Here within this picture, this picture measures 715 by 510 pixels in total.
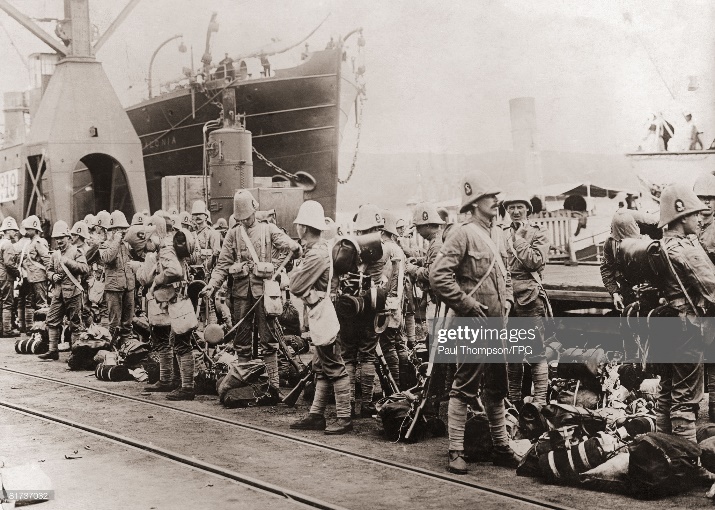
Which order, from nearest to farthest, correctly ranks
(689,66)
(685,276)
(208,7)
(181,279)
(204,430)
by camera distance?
(685,276)
(204,430)
(181,279)
(689,66)
(208,7)

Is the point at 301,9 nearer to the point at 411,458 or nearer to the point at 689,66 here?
the point at 689,66

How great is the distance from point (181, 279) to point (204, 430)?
2.13m

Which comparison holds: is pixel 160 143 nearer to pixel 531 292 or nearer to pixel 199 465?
pixel 531 292

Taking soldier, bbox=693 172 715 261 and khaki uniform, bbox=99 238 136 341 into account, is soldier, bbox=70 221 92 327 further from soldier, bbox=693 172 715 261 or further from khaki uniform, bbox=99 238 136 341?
soldier, bbox=693 172 715 261

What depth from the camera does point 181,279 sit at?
9.31 metres

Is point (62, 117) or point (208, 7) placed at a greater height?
point (208, 7)

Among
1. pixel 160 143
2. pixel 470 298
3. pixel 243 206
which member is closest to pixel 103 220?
pixel 243 206

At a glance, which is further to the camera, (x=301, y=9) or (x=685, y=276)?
(x=301, y=9)

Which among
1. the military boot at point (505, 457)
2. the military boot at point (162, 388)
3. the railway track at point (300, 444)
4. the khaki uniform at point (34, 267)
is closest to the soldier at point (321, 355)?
the railway track at point (300, 444)

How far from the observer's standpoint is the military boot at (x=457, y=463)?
6168 mm

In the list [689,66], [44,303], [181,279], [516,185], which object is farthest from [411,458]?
[44,303]

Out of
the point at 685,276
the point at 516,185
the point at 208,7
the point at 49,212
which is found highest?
the point at 208,7

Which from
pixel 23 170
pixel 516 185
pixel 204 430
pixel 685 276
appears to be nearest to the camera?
pixel 685 276

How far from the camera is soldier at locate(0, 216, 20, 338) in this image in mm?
15609
